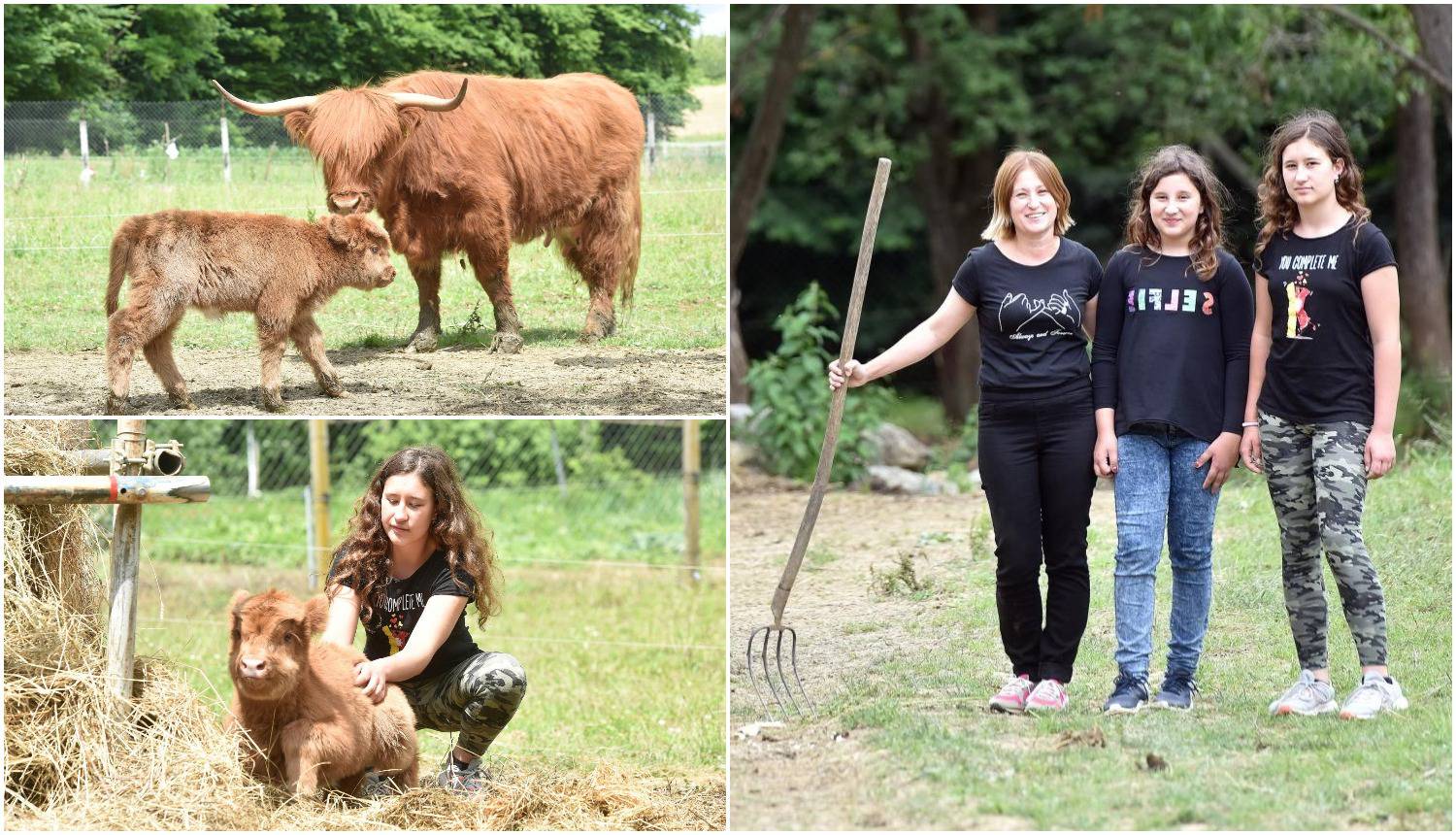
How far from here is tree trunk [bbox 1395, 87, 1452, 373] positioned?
13492 mm

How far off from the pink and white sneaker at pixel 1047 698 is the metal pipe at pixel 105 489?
250 centimetres

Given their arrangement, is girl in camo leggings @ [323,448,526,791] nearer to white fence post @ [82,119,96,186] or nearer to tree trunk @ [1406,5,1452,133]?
white fence post @ [82,119,96,186]

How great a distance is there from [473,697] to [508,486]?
6427 millimetres

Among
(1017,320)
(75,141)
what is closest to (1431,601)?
(1017,320)

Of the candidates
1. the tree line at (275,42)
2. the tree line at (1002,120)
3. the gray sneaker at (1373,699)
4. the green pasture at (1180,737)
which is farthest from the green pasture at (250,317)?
the tree line at (1002,120)

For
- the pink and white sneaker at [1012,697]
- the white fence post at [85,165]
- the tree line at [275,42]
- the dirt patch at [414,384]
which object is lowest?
the pink and white sneaker at [1012,697]

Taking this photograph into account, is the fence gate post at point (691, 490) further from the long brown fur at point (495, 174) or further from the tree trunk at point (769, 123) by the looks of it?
the long brown fur at point (495, 174)

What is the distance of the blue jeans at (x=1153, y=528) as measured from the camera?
4219 millimetres

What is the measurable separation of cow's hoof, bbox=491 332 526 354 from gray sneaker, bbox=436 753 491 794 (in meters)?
1.62

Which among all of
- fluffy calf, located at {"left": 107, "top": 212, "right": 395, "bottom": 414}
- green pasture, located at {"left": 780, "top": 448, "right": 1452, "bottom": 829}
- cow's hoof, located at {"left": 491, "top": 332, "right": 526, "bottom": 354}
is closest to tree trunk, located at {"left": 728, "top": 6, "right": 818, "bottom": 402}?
cow's hoof, located at {"left": 491, "top": 332, "right": 526, "bottom": 354}

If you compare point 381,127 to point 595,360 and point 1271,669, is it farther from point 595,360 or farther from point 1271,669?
point 1271,669

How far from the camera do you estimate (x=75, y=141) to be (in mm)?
5305

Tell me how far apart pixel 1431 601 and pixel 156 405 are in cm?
480

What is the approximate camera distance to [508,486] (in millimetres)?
10445
